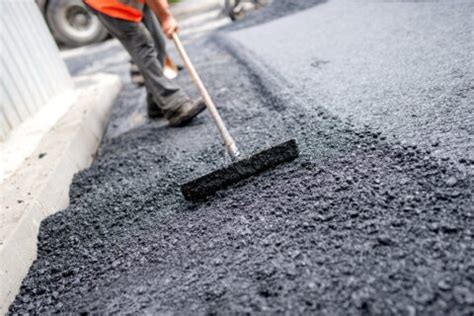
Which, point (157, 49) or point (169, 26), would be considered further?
point (157, 49)

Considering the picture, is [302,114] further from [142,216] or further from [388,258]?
[388,258]

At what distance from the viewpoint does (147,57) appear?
9.49ft

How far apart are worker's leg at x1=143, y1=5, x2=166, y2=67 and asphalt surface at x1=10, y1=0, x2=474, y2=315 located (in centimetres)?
124

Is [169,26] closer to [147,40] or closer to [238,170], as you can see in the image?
[147,40]

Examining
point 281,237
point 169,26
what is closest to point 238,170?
point 281,237

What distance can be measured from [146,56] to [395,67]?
180 centimetres

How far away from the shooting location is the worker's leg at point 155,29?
3056mm

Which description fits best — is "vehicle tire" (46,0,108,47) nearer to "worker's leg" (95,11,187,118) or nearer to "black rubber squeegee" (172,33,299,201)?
"worker's leg" (95,11,187,118)

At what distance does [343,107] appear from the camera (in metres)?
2.37

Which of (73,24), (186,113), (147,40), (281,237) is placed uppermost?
(73,24)

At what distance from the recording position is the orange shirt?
264cm

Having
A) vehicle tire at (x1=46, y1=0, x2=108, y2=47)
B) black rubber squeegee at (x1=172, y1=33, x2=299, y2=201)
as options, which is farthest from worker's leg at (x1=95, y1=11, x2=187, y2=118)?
vehicle tire at (x1=46, y1=0, x2=108, y2=47)

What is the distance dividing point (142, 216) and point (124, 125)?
71.5 inches

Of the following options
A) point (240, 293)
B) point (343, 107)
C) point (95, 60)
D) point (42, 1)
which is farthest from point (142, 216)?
point (42, 1)
